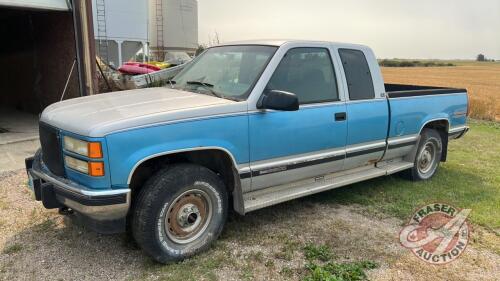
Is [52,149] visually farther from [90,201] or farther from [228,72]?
[228,72]

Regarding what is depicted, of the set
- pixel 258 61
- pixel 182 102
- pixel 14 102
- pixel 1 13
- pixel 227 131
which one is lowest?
pixel 14 102

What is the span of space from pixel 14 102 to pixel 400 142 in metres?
11.6

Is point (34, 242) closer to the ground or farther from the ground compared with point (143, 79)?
closer to the ground

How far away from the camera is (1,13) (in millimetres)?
11797

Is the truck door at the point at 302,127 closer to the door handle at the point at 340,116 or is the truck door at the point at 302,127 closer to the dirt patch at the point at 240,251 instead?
the door handle at the point at 340,116

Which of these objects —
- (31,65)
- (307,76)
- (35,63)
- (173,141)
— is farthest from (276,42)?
(31,65)

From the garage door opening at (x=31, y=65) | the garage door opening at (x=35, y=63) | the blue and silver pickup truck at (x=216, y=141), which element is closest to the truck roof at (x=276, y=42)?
the blue and silver pickup truck at (x=216, y=141)

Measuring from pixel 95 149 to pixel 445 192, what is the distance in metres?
4.74

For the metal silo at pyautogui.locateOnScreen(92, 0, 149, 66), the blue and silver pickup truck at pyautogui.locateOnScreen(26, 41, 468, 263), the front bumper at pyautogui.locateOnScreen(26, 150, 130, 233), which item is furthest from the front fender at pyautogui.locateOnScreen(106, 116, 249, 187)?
the metal silo at pyautogui.locateOnScreen(92, 0, 149, 66)

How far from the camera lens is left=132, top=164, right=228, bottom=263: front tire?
11.3 ft

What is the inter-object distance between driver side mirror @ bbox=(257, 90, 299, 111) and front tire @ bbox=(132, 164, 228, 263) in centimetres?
81

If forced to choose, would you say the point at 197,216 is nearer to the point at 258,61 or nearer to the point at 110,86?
the point at 258,61

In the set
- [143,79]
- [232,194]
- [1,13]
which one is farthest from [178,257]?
[1,13]

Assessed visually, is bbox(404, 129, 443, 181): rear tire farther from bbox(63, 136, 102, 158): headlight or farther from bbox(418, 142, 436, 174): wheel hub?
bbox(63, 136, 102, 158): headlight
